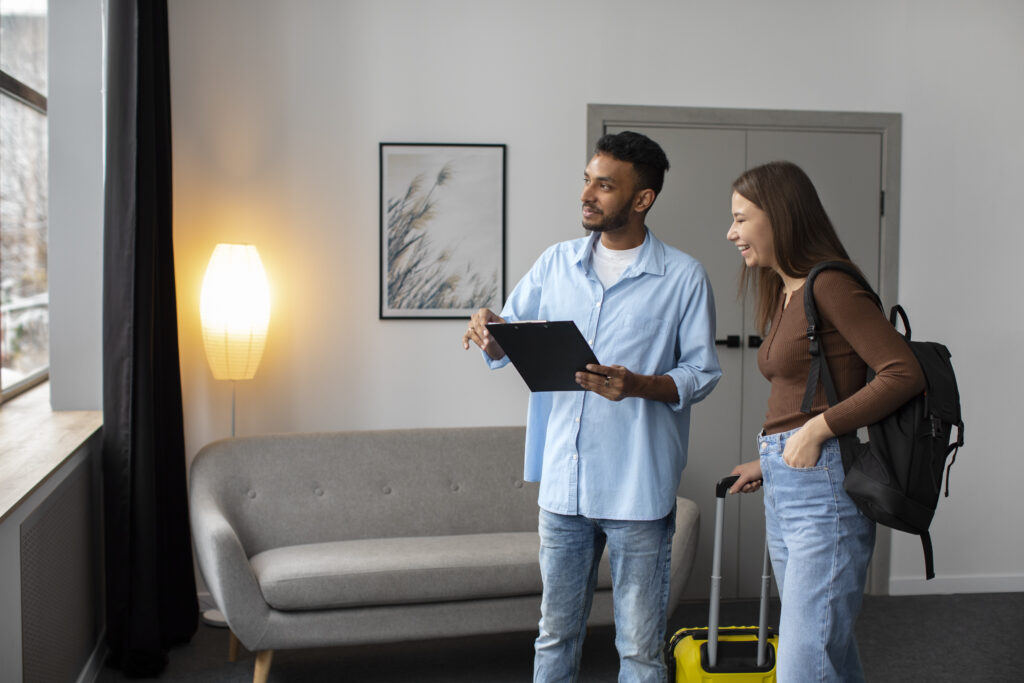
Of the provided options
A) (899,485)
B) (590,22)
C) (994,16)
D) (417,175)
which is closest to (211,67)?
(417,175)

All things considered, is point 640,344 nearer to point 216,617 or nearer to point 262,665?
point 262,665

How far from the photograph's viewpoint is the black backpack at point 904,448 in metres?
1.75

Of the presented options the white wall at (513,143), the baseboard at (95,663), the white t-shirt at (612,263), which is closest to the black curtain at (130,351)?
the baseboard at (95,663)

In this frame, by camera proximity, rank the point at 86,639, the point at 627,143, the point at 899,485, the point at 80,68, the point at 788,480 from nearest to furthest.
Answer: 1. the point at 899,485
2. the point at 788,480
3. the point at 627,143
4. the point at 86,639
5. the point at 80,68

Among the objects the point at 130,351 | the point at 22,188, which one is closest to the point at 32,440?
the point at 130,351

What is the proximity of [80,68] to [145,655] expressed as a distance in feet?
6.83

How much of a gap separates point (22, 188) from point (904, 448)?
11.3 feet

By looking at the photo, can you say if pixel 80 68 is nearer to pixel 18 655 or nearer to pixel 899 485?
pixel 18 655

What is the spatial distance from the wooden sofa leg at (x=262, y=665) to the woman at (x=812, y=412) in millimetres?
1736

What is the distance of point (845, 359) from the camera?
→ 1.85 m

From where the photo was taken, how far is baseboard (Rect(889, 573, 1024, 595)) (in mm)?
4125

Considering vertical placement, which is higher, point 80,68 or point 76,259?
point 80,68

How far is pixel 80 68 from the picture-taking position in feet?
11.0

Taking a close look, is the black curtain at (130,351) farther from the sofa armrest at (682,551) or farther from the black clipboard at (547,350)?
the sofa armrest at (682,551)
